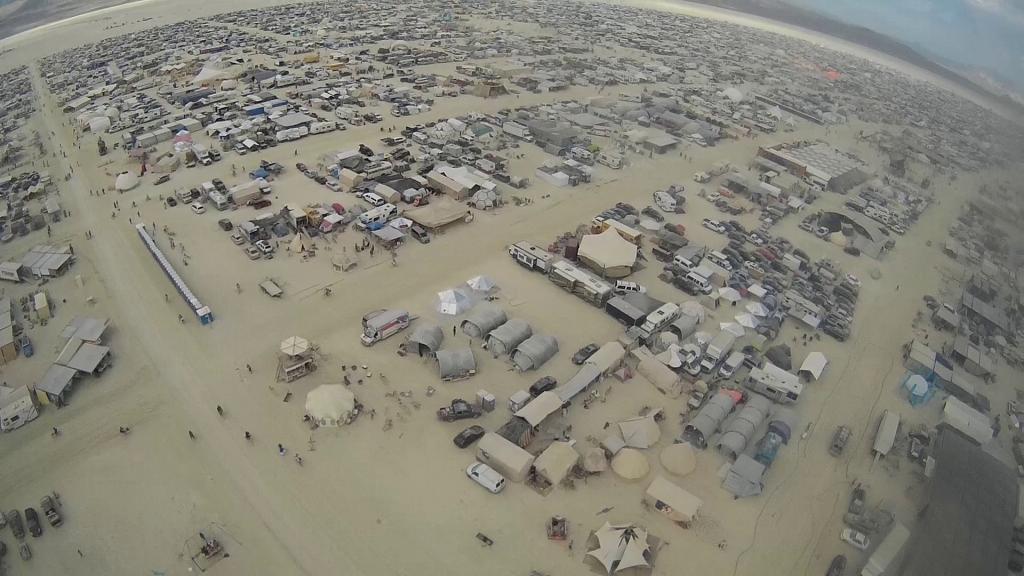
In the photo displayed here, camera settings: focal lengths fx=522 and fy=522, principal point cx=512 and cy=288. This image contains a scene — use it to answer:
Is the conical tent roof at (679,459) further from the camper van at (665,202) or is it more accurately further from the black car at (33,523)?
the camper van at (665,202)

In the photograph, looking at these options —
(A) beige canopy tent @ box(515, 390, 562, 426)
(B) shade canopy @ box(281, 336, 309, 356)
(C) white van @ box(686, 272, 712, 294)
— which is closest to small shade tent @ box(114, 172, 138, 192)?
(B) shade canopy @ box(281, 336, 309, 356)

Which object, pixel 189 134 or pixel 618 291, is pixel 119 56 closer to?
pixel 189 134

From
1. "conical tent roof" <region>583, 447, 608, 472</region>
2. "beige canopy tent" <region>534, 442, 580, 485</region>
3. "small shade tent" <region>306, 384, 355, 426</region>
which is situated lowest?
"small shade tent" <region>306, 384, 355, 426</region>

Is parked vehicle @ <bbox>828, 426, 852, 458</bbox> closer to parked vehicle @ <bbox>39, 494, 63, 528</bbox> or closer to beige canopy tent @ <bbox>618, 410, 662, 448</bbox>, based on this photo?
beige canopy tent @ <bbox>618, 410, 662, 448</bbox>

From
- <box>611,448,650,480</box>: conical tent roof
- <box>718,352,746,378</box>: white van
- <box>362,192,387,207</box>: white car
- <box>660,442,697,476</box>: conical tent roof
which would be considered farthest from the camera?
<box>362,192,387,207</box>: white car

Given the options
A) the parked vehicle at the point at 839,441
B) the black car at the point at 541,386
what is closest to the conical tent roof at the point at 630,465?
the black car at the point at 541,386

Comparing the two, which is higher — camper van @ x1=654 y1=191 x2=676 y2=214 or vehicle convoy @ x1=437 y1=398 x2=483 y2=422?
camper van @ x1=654 y1=191 x2=676 y2=214
